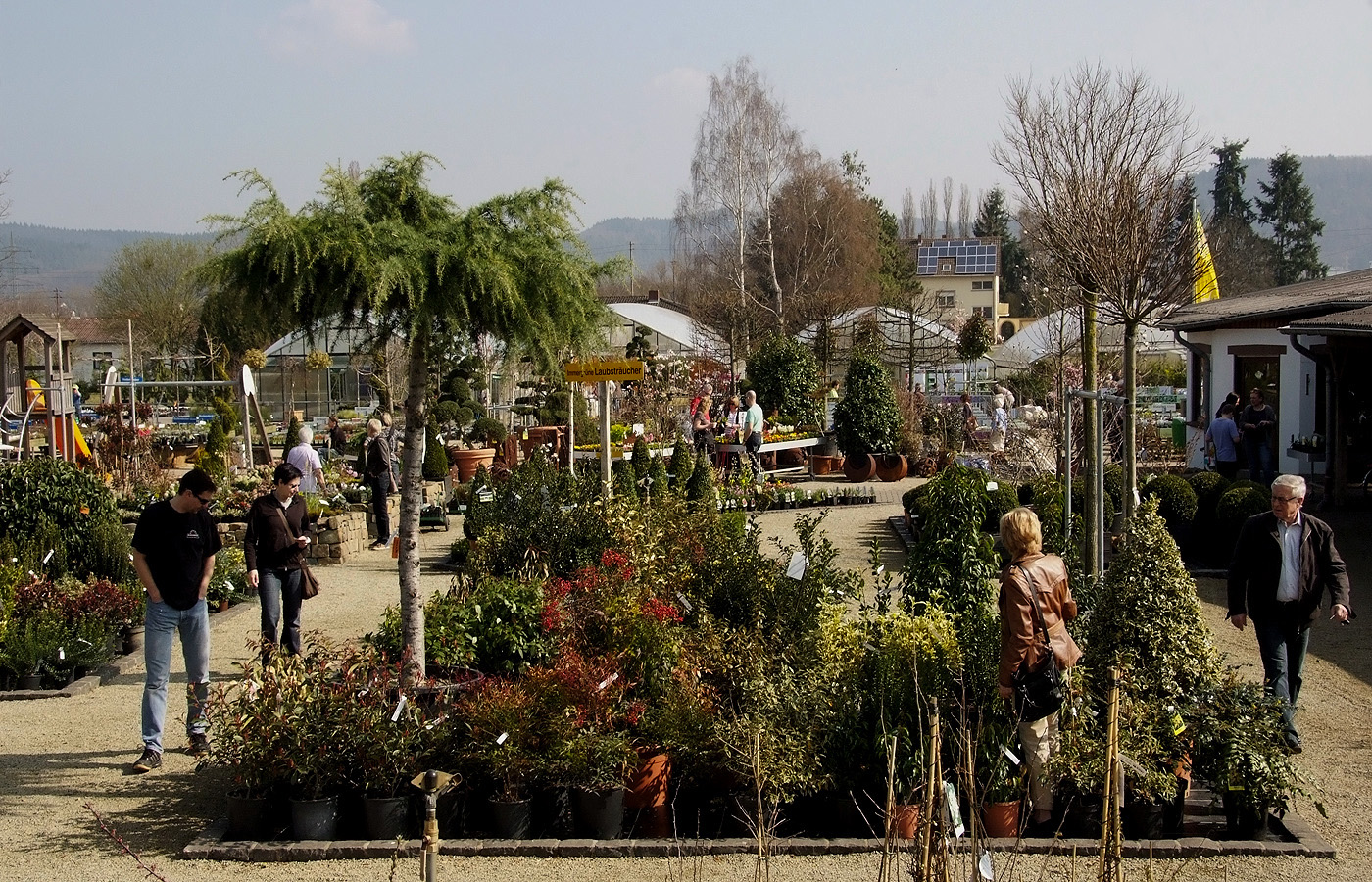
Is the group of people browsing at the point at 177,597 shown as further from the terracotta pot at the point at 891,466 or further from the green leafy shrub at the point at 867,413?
the terracotta pot at the point at 891,466

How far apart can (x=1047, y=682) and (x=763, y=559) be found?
270cm

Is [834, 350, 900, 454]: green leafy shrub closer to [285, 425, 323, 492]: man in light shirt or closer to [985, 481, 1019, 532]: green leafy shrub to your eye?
[985, 481, 1019, 532]: green leafy shrub

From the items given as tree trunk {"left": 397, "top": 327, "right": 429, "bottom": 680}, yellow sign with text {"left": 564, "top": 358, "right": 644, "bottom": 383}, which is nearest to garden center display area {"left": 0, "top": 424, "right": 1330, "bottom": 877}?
tree trunk {"left": 397, "top": 327, "right": 429, "bottom": 680}

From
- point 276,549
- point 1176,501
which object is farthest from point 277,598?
point 1176,501

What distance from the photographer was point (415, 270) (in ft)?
20.3

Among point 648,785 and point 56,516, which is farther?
point 56,516

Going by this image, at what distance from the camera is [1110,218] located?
8.52 metres

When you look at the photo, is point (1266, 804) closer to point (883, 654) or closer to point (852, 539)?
point (883, 654)

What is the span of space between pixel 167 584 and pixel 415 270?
2.05 metres

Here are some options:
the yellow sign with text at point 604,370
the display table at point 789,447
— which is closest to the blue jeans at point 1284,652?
the yellow sign with text at point 604,370

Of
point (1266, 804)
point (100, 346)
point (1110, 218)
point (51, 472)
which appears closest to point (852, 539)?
point (1110, 218)

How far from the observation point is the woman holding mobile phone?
789 centimetres

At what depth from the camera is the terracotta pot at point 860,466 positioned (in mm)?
20609

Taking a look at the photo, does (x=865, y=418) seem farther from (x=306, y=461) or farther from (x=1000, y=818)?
(x=1000, y=818)
